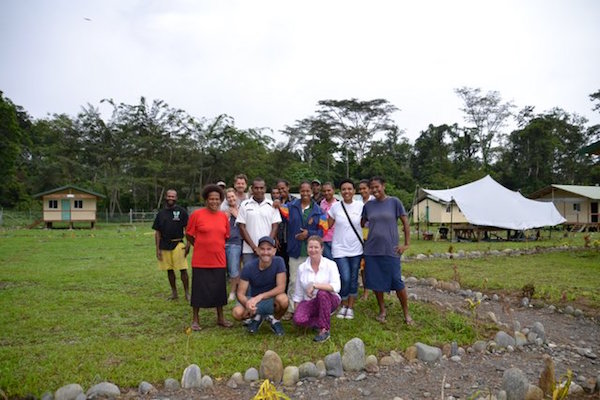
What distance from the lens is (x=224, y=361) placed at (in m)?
4.44

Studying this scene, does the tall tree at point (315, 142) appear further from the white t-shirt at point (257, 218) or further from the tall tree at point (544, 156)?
the white t-shirt at point (257, 218)

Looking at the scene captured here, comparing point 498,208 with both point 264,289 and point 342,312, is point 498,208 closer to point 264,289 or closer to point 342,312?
point 342,312

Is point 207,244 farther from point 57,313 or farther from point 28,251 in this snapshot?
point 28,251

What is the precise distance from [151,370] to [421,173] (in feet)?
144

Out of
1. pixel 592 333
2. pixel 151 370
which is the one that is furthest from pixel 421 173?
pixel 151 370

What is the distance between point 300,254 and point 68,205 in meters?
29.2

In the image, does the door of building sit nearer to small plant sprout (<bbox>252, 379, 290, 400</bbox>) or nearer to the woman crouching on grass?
the woman crouching on grass

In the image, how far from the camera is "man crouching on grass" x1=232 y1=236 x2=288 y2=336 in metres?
5.22

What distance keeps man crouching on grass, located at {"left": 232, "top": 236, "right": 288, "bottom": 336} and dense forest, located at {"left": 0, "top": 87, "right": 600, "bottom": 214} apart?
32834mm

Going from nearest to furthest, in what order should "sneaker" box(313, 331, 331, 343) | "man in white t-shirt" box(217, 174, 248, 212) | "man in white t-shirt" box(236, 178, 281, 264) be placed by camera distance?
1. "sneaker" box(313, 331, 331, 343)
2. "man in white t-shirt" box(236, 178, 281, 264)
3. "man in white t-shirt" box(217, 174, 248, 212)

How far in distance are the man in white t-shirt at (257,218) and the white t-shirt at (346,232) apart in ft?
2.52

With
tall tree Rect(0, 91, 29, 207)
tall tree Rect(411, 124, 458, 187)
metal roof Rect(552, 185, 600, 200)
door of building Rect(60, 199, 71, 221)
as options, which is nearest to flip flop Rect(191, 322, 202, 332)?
door of building Rect(60, 199, 71, 221)

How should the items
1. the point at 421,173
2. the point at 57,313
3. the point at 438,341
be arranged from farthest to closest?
the point at 421,173 < the point at 57,313 < the point at 438,341

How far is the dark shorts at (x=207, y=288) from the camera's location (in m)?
5.59
